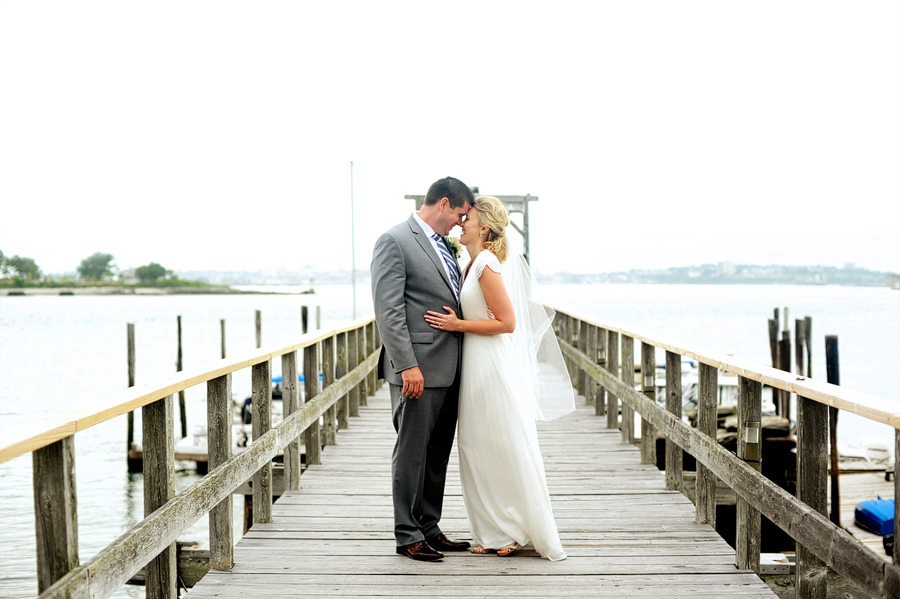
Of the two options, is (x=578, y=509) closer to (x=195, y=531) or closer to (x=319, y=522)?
(x=319, y=522)

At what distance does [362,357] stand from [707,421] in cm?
471

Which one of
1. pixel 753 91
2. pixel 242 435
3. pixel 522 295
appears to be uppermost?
pixel 753 91

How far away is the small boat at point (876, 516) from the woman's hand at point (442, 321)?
281 inches

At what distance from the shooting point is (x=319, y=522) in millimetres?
4016

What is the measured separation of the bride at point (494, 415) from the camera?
3.36 meters

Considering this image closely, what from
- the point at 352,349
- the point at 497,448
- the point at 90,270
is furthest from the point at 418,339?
the point at 90,270

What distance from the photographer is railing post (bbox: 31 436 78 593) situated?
175 cm

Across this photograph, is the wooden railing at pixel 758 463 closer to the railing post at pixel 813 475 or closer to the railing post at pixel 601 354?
the railing post at pixel 813 475

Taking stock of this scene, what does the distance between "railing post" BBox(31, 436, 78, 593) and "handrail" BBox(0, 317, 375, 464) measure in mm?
56

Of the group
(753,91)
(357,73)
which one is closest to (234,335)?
(357,73)

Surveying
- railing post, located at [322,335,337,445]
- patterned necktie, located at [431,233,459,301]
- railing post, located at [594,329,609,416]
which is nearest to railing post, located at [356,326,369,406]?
railing post, located at [322,335,337,445]

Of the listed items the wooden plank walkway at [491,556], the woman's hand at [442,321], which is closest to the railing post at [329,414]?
the wooden plank walkway at [491,556]

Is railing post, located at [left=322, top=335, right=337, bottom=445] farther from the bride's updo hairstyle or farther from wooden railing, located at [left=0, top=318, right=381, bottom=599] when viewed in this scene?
the bride's updo hairstyle

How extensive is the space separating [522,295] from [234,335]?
56580mm
